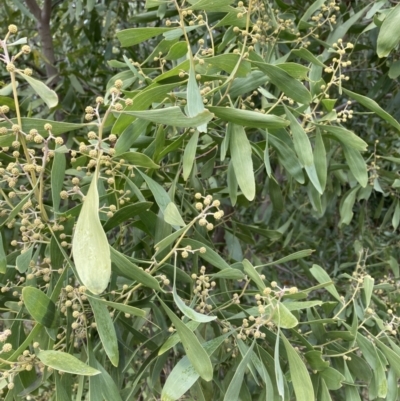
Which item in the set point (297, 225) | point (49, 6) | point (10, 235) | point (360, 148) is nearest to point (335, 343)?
point (360, 148)

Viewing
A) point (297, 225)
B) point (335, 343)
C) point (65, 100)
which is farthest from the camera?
point (297, 225)

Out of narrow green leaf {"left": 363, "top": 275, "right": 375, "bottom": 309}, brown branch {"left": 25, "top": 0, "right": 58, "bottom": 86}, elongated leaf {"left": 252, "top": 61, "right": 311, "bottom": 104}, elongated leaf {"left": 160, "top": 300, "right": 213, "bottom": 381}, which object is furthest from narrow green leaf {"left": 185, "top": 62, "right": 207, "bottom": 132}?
brown branch {"left": 25, "top": 0, "right": 58, "bottom": 86}

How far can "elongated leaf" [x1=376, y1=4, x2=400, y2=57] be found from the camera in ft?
2.04

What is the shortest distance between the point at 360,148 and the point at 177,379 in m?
0.40

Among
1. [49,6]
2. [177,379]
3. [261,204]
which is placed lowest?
[261,204]

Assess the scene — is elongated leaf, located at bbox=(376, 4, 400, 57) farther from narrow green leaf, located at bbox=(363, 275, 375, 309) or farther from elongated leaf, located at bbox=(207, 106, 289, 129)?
narrow green leaf, located at bbox=(363, 275, 375, 309)

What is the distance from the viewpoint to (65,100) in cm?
129

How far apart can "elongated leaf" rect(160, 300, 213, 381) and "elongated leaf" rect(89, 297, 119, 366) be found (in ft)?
0.24

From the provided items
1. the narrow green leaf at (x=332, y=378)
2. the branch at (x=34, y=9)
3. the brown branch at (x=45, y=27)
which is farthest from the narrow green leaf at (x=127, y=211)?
the branch at (x=34, y=9)

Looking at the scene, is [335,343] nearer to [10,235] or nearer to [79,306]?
[79,306]

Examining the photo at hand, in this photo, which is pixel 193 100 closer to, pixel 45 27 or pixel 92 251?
pixel 92 251

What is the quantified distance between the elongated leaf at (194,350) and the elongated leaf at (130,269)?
4 cm

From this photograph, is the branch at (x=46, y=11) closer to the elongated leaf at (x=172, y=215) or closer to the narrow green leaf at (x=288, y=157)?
the narrow green leaf at (x=288, y=157)

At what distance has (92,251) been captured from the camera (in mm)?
342
